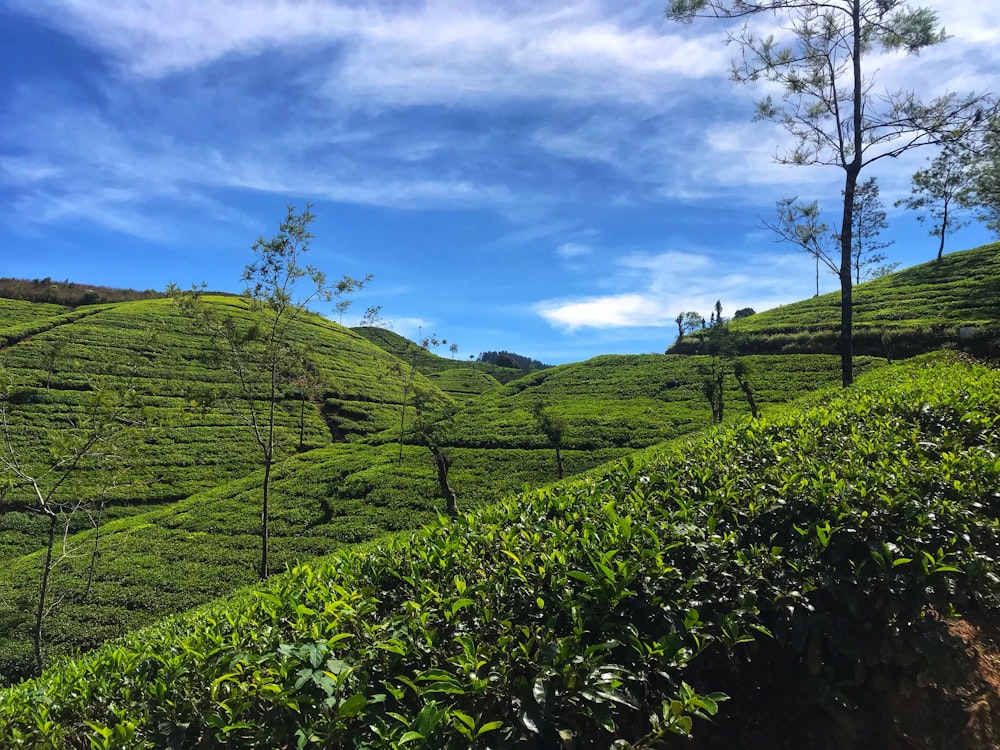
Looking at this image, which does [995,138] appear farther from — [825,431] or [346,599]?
[346,599]

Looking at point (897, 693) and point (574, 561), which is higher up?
point (574, 561)

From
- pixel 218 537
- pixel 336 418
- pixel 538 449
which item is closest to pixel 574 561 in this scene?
pixel 218 537

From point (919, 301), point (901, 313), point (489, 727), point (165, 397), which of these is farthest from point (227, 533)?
point (919, 301)

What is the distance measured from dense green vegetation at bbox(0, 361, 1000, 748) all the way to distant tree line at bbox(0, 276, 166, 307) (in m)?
87.0

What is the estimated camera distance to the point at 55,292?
231ft

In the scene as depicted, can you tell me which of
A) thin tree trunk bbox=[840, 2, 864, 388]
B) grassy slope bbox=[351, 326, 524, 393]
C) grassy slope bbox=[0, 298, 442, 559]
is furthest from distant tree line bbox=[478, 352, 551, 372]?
thin tree trunk bbox=[840, 2, 864, 388]

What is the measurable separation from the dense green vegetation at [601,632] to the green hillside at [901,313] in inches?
1474

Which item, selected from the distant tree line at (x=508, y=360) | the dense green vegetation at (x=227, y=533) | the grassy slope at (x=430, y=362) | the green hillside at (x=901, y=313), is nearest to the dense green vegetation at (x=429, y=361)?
the grassy slope at (x=430, y=362)

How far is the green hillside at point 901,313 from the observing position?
38.3 metres

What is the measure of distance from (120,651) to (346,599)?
4.81 feet

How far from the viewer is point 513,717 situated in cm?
223

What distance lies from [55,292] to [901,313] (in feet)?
318

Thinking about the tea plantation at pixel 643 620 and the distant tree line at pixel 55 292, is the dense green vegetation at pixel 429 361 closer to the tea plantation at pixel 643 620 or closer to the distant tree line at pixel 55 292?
the distant tree line at pixel 55 292

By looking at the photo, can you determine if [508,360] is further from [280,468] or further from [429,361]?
[280,468]
